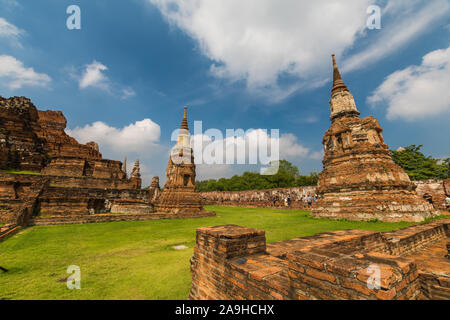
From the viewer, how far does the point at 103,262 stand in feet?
13.0

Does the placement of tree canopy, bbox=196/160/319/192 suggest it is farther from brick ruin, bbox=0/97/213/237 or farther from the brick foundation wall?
brick ruin, bbox=0/97/213/237

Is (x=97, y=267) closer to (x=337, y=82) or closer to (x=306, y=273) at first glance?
(x=306, y=273)

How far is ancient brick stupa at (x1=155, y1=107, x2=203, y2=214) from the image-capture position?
45.9 feet

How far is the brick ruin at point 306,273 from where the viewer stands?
1499 mm

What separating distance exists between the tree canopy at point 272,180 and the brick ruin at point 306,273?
35823mm

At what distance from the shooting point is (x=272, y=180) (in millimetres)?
47062

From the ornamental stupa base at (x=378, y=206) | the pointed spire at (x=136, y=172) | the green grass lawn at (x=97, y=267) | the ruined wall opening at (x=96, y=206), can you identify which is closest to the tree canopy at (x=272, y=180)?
the pointed spire at (x=136, y=172)

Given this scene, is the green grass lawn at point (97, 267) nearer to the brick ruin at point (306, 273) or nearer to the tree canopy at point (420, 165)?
the brick ruin at point (306, 273)

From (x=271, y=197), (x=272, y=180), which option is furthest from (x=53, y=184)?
(x=272, y=180)

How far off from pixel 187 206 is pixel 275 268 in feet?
40.3

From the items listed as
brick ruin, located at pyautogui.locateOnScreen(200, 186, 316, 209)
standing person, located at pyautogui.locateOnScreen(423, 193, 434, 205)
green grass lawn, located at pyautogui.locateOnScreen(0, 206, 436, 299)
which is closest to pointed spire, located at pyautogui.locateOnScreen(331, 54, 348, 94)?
standing person, located at pyautogui.locateOnScreen(423, 193, 434, 205)

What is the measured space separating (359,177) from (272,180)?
121 ft

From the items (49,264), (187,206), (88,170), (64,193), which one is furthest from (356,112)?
(88,170)
